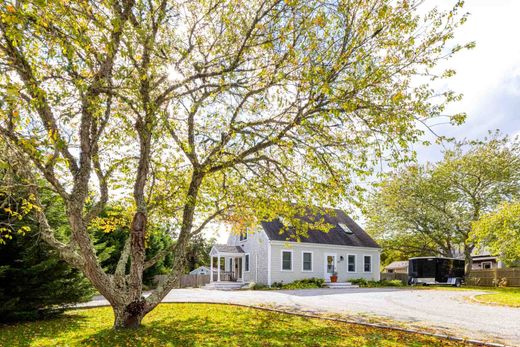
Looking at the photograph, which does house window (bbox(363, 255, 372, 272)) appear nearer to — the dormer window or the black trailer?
the dormer window

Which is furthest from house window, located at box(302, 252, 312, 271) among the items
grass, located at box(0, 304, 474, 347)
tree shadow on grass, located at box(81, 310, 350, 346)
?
tree shadow on grass, located at box(81, 310, 350, 346)

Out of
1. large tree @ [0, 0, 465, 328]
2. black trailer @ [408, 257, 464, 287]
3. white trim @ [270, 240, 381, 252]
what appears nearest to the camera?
large tree @ [0, 0, 465, 328]

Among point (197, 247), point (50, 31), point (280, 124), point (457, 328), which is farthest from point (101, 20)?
point (197, 247)

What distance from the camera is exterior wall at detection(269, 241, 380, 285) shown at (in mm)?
26844

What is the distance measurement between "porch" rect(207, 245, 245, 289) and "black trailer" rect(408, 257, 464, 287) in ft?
48.0

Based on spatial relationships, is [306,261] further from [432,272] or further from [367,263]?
[432,272]

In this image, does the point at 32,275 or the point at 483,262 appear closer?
the point at 32,275

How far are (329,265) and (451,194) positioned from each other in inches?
628

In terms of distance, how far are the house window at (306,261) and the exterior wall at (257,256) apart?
3.09 m

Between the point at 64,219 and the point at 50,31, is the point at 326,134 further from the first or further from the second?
the point at 64,219

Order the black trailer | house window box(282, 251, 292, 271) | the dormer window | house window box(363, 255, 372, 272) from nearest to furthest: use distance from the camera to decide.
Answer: house window box(282, 251, 292, 271) < house window box(363, 255, 372, 272) < the black trailer < the dormer window

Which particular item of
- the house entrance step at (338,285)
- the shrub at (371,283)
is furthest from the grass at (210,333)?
the shrub at (371,283)

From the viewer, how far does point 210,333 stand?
9094 mm

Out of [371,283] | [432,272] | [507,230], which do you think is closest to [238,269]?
[371,283]
